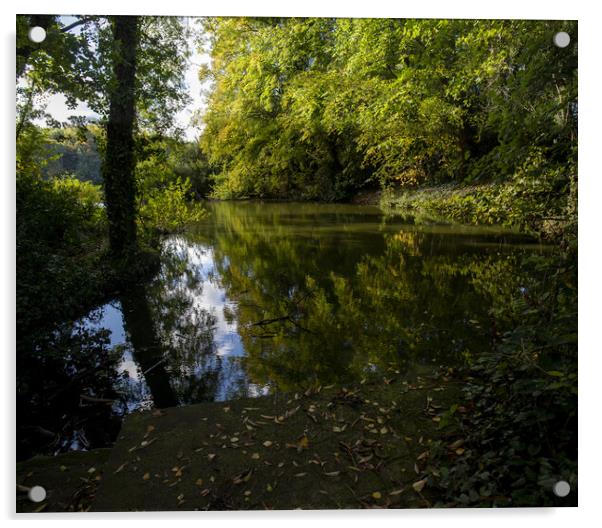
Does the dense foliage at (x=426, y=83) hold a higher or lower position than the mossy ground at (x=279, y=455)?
higher

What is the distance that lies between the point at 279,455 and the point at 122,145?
5.11 m

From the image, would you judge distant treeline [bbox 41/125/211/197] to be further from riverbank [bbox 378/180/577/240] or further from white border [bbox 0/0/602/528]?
riverbank [bbox 378/180/577/240]

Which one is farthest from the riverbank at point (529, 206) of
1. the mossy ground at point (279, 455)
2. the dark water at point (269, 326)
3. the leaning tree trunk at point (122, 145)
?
the leaning tree trunk at point (122, 145)

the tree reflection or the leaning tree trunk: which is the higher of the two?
the leaning tree trunk

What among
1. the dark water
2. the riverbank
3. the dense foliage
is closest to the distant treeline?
the dense foliage

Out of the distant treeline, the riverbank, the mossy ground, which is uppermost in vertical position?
the distant treeline

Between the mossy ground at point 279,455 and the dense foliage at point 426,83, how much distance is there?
80.6 inches

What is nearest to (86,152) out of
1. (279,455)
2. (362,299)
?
(279,455)

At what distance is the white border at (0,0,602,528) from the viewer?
8.34 feet

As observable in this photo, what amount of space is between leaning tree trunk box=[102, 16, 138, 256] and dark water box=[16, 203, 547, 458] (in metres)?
1.02
